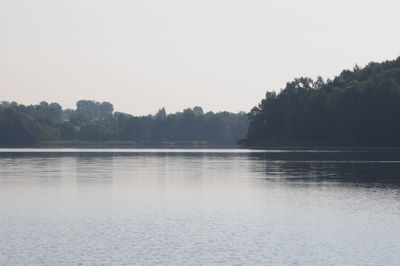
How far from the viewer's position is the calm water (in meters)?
26.5

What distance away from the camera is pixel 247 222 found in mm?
35344

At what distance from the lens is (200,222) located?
3522 cm

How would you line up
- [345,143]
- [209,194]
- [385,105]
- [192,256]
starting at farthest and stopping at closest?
[345,143] → [385,105] → [209,194] → [192,256]

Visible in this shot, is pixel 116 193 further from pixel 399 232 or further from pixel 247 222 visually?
pixel 399 232

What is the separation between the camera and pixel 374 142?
181 metres

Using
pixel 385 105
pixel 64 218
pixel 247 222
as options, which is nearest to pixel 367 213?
pixel 247 222

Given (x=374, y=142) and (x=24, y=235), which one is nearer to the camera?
(x=24, y=235)

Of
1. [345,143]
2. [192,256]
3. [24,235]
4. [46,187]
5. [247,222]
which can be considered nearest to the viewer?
[192,256]

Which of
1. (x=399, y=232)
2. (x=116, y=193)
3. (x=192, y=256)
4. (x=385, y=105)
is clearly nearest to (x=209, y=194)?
(x=116, y=193)

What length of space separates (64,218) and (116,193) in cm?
1432

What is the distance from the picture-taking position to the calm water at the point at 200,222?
1042 inches

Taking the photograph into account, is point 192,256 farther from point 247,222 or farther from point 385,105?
point 385,105

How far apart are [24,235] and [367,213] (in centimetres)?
2000

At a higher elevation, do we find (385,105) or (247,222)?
(385,105)
